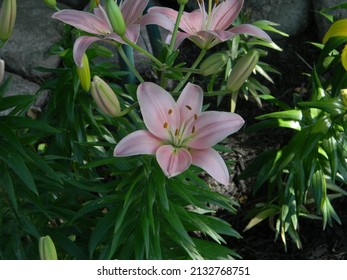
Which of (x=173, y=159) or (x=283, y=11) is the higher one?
(x=173, y=159)

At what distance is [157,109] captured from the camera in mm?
1238

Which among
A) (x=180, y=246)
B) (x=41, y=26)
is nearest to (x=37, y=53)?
(x=41, y=26)

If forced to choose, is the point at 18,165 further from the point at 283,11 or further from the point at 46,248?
the point at 283,11

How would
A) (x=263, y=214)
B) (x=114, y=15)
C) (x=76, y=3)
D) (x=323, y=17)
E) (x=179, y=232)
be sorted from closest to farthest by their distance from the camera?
(x=114, y=15) < (x=179, y=232) < (x=263, y=214) < (x=323, y=17) < (x=76, y=3)

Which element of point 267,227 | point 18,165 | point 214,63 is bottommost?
point 267,227

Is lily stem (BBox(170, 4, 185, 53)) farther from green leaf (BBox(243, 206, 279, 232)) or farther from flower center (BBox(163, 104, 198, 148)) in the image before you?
green leaf (BBox(243, 206, 279, 232))

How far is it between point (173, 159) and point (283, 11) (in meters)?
1.76

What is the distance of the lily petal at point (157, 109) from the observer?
1225mm

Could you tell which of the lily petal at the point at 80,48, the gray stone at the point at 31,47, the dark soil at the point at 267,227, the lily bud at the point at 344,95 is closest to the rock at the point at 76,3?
the gray stone at the point at 31,47

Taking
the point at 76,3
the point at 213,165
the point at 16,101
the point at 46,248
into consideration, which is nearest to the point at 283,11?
the point at 76,3

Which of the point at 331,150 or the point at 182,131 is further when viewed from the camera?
the point at 331,150

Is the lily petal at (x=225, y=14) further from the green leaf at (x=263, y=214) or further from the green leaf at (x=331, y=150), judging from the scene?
the green leaf at (x=263, y=214)

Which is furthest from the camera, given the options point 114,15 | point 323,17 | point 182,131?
point 323,17

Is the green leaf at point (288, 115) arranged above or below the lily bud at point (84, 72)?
below
